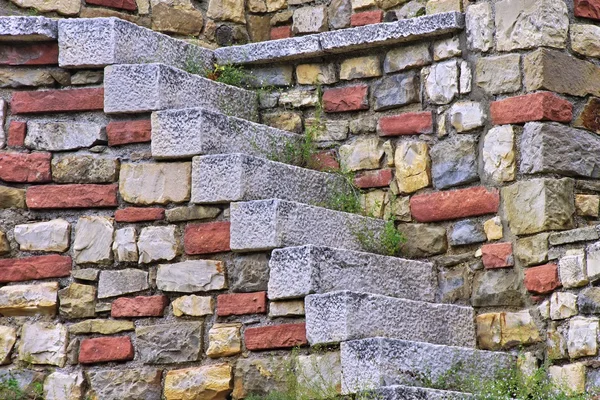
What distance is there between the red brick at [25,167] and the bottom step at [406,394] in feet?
5.50

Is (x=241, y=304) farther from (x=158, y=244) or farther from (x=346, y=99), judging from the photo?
(x=346, y=99)

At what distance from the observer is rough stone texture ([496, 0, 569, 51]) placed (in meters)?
4.45

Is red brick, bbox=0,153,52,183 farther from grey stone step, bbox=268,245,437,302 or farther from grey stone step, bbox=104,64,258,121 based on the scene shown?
grey stone step, bbox=268,245,437,302

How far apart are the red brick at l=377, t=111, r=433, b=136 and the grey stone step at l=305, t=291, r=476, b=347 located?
83cm

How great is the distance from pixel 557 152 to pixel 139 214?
170 centimetres

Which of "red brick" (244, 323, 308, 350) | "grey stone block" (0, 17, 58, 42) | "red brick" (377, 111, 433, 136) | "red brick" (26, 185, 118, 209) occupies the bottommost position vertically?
"red brick" (244, 323, 308, 350)

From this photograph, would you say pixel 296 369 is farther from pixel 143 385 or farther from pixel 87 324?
pixel 87 324

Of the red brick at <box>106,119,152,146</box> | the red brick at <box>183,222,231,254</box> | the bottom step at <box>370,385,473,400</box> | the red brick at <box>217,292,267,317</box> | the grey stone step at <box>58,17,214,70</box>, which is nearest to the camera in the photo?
the bottom step at <box>370,385,473,400</box>

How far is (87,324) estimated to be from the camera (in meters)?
4.23

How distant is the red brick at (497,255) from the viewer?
4.36 metres

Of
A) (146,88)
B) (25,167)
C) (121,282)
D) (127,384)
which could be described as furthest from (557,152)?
(25,167)

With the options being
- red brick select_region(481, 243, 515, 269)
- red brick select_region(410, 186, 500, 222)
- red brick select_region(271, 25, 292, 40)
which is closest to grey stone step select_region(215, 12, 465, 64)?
red brick select_region(271, 25, 292, 40)

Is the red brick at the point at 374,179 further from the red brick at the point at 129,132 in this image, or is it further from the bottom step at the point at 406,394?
the bottom step at the point at 406,394

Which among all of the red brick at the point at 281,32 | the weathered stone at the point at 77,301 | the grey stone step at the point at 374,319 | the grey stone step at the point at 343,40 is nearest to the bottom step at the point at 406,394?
the grey stone step at the point at 374,319
